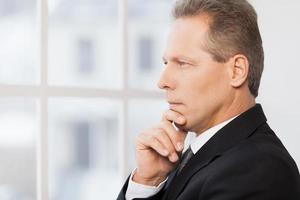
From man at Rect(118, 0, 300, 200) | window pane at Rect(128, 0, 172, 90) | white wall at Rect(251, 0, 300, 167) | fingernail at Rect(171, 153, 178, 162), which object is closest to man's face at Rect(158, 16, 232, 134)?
man at Rect(118, 0, 300, 200)

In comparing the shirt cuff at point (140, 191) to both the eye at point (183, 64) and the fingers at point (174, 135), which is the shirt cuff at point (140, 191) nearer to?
the fingers at point (174, 135)

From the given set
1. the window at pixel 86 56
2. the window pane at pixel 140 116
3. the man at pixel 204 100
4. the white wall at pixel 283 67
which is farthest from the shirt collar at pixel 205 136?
the white wall at pixel 283 67

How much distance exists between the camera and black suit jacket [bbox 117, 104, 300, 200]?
3.71 ft

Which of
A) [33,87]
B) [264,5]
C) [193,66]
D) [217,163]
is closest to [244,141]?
[217,163]

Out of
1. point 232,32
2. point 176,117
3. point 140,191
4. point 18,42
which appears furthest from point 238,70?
point 18,42

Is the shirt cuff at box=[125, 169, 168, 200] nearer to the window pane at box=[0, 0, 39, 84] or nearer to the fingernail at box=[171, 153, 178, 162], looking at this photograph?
the fingernail at box=[171, 153, 178, 162]

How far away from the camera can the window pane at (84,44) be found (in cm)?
188

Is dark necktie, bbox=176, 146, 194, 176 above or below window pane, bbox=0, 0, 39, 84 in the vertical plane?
below

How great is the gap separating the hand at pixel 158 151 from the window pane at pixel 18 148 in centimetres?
45

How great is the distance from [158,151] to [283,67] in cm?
156

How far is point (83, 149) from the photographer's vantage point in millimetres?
2039

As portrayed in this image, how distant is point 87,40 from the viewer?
80.7 inches

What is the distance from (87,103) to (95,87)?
0.07 meters

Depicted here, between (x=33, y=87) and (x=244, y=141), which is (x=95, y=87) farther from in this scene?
(x=244, y=141)
